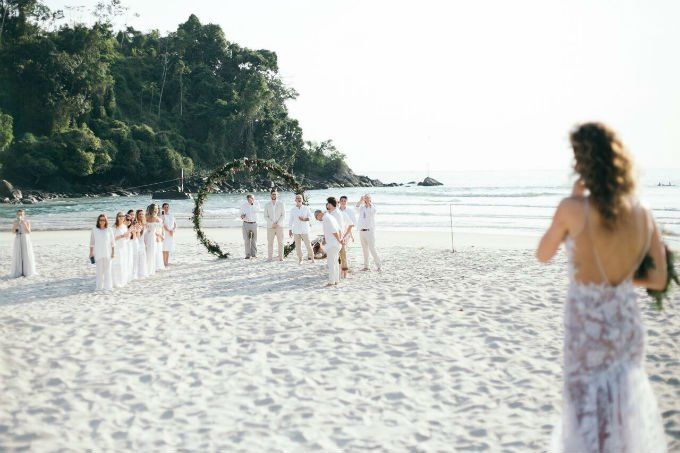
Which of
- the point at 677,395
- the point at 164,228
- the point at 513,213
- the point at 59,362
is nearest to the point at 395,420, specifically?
the point at 677,395

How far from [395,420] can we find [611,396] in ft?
7.79

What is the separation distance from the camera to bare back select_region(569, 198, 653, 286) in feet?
9.49

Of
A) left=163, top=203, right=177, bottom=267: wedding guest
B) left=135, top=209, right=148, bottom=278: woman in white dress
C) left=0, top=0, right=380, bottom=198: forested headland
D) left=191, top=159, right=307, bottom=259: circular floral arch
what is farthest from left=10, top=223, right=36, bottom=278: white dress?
left=0, top=0, right=380, bottom=198: forested headland

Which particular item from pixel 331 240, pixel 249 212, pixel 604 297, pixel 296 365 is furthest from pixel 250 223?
pixel 604 297

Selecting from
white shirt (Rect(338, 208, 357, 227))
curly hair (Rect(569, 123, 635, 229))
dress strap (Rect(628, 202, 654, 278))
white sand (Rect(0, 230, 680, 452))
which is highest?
curly hair (Rect(569, 123, 635, 229))

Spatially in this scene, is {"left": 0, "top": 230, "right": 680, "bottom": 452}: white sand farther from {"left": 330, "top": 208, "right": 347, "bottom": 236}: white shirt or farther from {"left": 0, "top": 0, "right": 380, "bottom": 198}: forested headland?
{"left": 0, "top": 0, "right": 380, "bottom": 198}: forested headland

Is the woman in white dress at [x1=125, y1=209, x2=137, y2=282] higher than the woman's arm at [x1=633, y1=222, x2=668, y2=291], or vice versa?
the woman's arm at [x1=633, y1=222, x2=668, y2=291]

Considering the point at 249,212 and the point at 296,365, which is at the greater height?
the point at 249,212

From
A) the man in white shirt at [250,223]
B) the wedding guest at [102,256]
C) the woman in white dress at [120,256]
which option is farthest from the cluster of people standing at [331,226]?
the wedding guest at [102,256]

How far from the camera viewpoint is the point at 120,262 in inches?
478

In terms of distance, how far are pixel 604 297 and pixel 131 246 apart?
37.2ft

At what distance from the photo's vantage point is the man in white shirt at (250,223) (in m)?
15.8

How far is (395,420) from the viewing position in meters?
5.10

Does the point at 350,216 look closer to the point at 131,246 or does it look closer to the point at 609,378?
the point at 131,246
